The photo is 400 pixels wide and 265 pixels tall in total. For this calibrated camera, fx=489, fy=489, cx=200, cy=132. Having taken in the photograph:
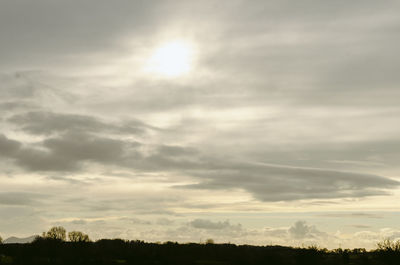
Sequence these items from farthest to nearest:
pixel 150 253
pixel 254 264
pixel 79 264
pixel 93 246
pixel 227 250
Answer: pixel 227 250
pixel 93 246
pixel 150 253
pixel 254 264
pixel 79 264

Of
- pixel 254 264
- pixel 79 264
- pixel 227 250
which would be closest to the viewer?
pixel 79 264

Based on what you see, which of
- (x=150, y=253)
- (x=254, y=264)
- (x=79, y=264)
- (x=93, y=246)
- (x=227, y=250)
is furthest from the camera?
(x=227, y=250)

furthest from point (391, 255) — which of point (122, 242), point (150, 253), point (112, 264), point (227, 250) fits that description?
point (122, 242)

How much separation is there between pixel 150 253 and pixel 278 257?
17.3m

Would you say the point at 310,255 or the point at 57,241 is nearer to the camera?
the point at 310,255

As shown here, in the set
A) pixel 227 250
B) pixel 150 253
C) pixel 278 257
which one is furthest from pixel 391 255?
pixel 150 253

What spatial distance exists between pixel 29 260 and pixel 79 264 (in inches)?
258

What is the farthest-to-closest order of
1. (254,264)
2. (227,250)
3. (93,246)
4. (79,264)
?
(227,250) < (93,246) < (254,264) < (79,264)

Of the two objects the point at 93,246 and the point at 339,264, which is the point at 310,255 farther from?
the point at 93,246

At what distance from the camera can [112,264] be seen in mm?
49938

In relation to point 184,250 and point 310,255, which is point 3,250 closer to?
point 184,250

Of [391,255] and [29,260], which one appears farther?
[391,255]

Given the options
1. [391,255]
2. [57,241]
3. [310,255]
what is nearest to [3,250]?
[57,241]

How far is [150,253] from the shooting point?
66.9 metres
